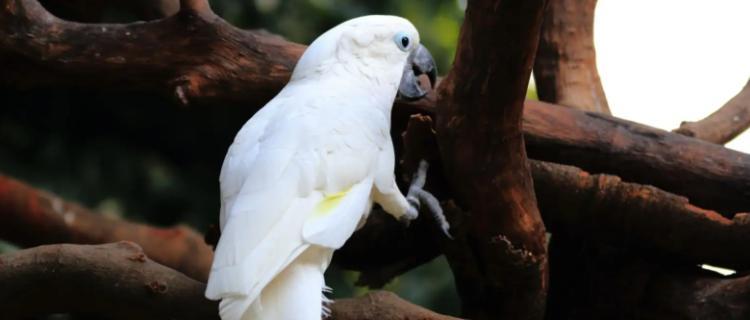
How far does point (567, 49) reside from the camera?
2.92 m

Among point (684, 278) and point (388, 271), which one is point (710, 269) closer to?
point (684, 278)

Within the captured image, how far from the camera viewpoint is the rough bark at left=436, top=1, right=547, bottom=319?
1543mm

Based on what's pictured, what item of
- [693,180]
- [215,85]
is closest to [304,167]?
[215,85]

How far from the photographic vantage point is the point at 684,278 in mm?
2291

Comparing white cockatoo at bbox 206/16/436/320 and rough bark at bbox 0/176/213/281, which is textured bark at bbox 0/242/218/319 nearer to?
white cockatoo at bbox 206/16/436/320

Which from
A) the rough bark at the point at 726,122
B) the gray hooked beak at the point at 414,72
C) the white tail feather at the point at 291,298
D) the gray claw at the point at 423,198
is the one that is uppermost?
the gray hooked beak at the point at 414,72

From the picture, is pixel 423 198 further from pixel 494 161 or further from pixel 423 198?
pixel 494 161

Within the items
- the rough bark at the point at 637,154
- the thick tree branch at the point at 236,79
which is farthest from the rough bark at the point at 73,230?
Answer: the rough bark at the point at 637,154

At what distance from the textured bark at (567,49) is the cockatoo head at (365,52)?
91 centimetres

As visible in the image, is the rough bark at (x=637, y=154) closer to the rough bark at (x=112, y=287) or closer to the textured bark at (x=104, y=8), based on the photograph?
the rough bark at (x=112, y=287)

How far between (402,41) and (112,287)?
78 cm

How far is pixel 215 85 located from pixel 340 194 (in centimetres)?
56

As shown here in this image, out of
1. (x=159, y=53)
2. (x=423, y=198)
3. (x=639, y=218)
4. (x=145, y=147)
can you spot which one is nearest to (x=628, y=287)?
(x=639, y=218)

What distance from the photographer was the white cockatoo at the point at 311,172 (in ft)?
5.18
